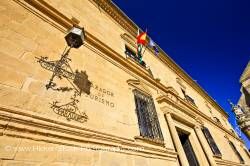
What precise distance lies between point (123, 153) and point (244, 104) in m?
27.2

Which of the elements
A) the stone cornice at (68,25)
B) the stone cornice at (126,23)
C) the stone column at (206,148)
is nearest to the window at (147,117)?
the stone cornice at (68,25)

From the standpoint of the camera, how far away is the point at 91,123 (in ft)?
10.8

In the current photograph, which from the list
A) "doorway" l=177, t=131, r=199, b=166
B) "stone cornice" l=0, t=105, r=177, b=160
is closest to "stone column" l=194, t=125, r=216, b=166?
"doorway" l=177, t=131, r=199, b=166

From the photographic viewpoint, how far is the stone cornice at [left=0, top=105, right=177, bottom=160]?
214cm

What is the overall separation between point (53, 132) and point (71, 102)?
832 millimetres

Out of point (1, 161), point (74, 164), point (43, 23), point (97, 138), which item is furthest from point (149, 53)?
point (1, 161)

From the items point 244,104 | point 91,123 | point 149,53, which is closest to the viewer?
point 91,123

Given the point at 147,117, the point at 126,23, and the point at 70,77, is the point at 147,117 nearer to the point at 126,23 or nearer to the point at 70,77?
the point at 70,77

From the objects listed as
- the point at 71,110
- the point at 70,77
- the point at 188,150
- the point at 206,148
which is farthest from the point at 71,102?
the point at 206,148

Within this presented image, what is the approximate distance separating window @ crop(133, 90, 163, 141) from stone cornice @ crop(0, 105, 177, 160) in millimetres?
1187

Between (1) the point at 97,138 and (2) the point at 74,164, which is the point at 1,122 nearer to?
(2) the point at 74,164

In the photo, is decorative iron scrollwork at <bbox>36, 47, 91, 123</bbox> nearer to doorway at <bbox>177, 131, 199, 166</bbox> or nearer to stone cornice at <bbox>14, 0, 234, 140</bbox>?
stone cornice at <bbox>14, 0, 234, 140</bbox>

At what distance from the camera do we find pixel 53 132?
2.49 metres

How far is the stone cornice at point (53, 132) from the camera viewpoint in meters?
2.14
